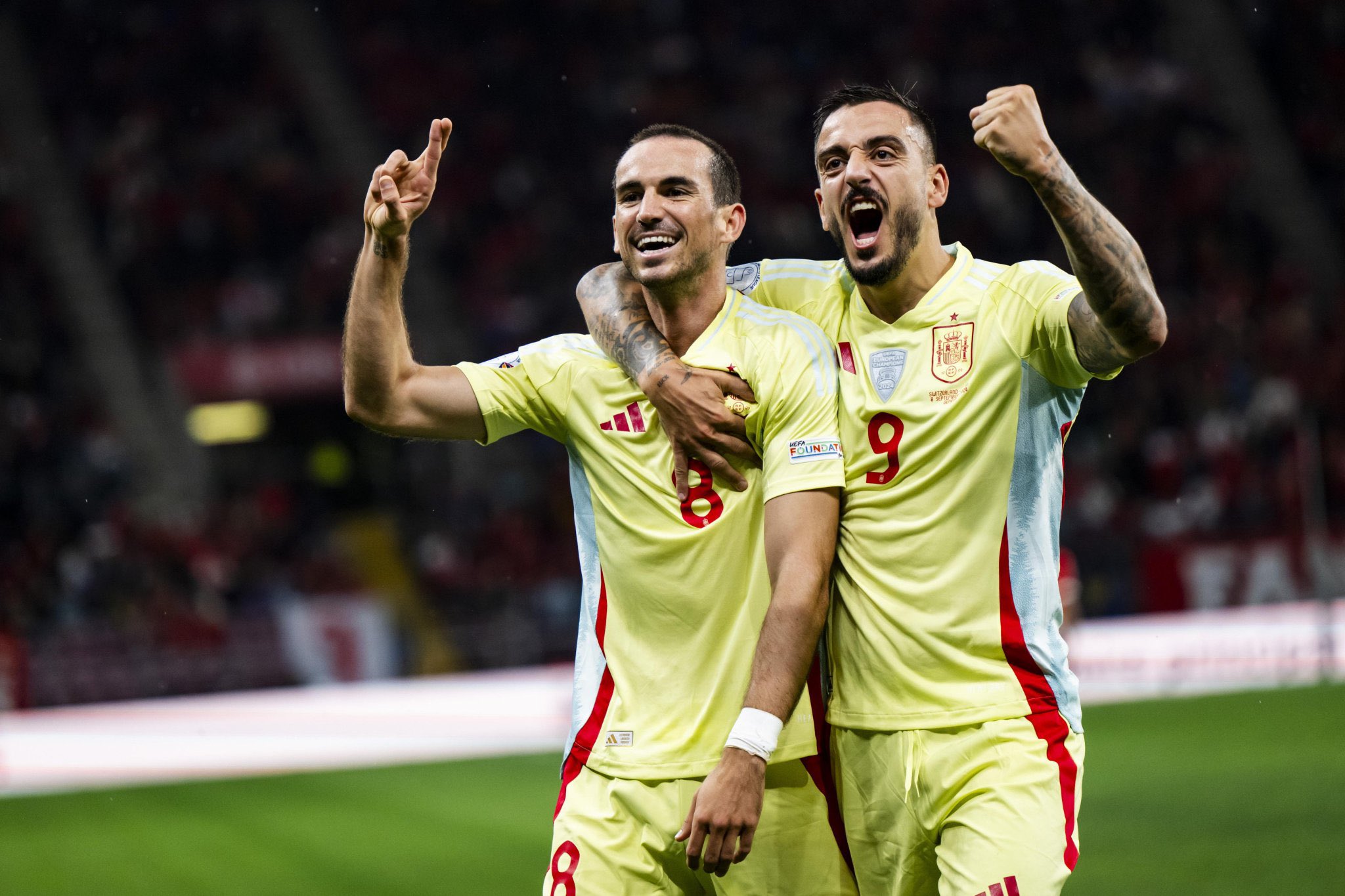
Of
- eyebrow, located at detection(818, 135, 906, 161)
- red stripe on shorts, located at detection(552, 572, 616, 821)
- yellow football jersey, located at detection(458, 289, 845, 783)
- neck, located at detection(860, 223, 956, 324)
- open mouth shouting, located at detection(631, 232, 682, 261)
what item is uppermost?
eyebrow, located at detection(818, 135, 906, 161)

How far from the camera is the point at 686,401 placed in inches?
144

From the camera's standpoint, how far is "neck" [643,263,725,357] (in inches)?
154

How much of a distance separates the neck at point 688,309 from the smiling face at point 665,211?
0.19ft

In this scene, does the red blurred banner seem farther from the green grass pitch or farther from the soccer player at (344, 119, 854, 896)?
the soccer player at (344, 119, 854, 896)

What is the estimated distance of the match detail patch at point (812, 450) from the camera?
3586 mm

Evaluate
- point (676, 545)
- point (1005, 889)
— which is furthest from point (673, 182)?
point (1005, 889)

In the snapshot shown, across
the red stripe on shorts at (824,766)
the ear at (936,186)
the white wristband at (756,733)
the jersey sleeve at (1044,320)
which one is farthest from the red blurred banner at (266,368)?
the white wristband at (756,733)

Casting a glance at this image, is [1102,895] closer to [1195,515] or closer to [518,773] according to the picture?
[518,773]

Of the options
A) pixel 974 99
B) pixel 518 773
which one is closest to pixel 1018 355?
pixel 518 773

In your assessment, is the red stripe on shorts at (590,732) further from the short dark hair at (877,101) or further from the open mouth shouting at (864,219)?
the short dark hair at (877,101)

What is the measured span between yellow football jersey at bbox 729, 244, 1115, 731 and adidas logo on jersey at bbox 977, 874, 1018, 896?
37 centimetres

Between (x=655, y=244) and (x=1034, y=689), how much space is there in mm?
1381

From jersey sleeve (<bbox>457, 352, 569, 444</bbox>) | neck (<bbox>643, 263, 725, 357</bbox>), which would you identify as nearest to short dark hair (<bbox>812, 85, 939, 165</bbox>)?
neck (<bbox>643, 263, 725, 357</bbox>)

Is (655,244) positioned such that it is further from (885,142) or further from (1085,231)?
(1085,231)
